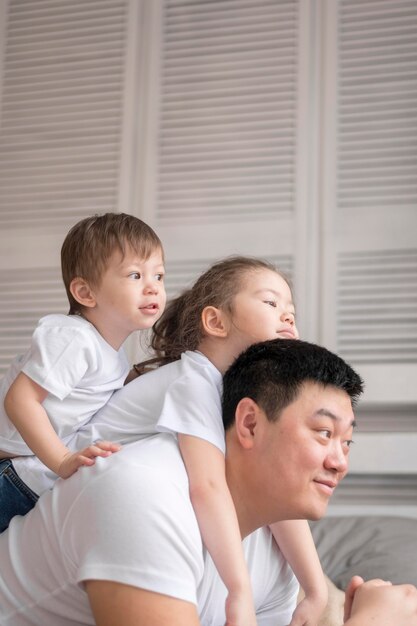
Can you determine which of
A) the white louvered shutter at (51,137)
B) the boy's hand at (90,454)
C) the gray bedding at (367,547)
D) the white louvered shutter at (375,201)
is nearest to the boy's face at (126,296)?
the boy's hand at (90,454)

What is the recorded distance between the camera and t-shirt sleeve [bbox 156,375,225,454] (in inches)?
52.6

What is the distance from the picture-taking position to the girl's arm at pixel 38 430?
51.7 inches

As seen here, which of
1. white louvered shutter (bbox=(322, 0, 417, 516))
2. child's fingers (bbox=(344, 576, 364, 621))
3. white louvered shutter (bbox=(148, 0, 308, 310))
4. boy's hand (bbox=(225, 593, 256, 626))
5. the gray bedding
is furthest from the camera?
white louvered shutter (bbox=(148, 0, 308, 310))

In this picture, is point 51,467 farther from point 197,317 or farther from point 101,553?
point 197,317

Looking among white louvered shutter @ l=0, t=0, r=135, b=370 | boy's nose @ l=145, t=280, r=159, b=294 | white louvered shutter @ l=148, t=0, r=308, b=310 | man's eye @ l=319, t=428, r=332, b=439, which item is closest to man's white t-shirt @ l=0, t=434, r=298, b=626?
man's eye @ l=319, t=428, r=332, b=439

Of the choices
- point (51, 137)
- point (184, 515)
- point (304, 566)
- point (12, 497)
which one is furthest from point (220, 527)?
point (51, 137)

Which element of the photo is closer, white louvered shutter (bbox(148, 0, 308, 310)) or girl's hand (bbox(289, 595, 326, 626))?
girl's hand (bbox(289, 595, 326, 626))

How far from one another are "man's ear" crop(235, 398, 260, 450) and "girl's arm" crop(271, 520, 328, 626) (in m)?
0.23

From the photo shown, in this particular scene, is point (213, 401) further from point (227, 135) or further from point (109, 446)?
point (227, 135)

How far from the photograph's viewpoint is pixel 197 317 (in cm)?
163

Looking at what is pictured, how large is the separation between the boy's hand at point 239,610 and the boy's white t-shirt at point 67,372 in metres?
0.45

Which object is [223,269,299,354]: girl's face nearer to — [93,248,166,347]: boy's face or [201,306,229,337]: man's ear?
[201,306,229,337]: man's ear

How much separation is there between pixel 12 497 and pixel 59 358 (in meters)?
0.25

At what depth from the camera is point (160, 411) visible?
4.73 ft
